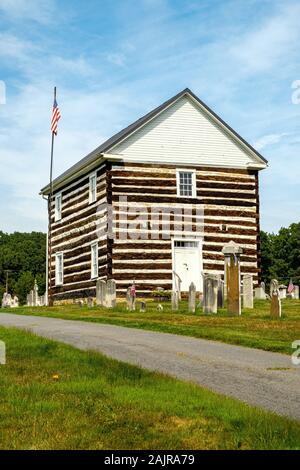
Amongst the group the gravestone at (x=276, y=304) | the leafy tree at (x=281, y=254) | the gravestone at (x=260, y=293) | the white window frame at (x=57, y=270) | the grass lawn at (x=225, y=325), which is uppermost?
the leafy tree at (x=281, y=254)

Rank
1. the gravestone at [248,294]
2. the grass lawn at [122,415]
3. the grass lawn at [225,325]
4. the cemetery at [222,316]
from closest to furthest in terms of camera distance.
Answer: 1. the grass lawn at [122,415]
2. the grass lawn at [225,325]
3. the cemetery at [222,316]
4. the gravestone at [248,294]

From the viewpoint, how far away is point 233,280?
72.5ft

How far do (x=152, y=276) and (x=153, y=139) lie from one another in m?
6.75

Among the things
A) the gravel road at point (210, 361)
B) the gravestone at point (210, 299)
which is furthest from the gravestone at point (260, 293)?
the gravel road at point (210, 361)

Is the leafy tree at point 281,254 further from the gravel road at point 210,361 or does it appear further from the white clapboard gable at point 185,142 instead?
the gravel road at point 210,361

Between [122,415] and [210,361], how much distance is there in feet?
15.1

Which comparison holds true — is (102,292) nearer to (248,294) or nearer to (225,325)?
(248,294)

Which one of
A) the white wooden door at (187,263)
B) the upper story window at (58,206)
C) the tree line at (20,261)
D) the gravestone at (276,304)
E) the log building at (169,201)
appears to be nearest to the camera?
the gravestone at (276,304)

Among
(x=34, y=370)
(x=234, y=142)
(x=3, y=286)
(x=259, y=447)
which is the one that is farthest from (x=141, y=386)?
(x=3, y=286)

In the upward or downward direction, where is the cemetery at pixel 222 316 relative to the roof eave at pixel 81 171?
downward

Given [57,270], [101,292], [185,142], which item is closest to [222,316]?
[101,292]

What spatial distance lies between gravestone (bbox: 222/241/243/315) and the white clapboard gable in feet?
36.6

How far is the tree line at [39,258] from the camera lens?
80.5 m

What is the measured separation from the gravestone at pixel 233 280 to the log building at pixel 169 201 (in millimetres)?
9581
